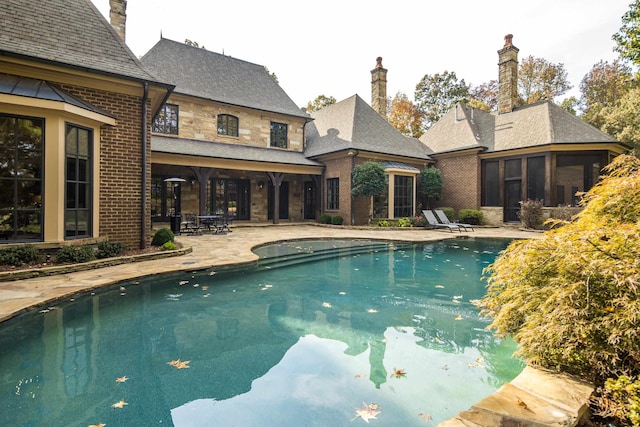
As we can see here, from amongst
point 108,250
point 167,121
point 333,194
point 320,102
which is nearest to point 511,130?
point 333,194

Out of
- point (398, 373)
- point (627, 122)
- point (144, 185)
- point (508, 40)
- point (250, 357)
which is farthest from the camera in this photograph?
point (627, 122)

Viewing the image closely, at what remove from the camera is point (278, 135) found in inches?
700

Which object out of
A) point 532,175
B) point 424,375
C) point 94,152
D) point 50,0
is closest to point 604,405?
point 424,375

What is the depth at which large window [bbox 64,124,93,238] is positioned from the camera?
19.8ft

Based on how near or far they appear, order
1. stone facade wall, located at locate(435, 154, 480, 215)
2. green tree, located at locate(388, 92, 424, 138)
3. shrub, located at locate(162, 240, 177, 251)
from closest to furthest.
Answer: shrub, located at locate(162, 240, 177, 251) → stone facade wall, located at locate(435, 154, 480, 215) → green tree, located at locate(388, 92, 424, 138)

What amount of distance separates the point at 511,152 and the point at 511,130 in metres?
1.73

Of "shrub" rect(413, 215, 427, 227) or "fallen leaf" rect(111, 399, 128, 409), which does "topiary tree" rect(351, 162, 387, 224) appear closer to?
"shrub" rect(413, 215, 427, 227)

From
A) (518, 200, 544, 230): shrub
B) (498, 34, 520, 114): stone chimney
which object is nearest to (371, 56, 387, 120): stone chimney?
(498, 34, 520, 114): stone chimney

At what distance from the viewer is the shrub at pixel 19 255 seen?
16.9 feet

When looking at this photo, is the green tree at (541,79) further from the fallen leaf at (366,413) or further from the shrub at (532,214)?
the fallen leaf at (366,413)

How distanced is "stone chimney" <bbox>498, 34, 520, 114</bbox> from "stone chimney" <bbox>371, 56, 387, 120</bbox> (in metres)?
6.72

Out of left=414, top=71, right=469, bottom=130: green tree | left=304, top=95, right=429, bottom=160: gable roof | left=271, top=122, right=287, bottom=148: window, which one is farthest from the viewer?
left=414, top=71, right=469, bottom=130: green tree

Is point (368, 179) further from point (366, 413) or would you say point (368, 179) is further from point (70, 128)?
point (366, 413)

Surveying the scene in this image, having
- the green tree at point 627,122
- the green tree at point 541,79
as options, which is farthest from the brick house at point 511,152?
the green tree at point 541,79
